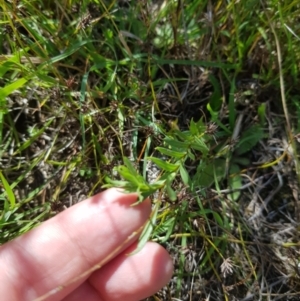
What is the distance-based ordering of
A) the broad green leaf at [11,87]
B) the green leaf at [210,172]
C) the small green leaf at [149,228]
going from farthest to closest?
the green leaf at [210,172]
the broad green leaf at [11,87]
the small green leaf at [149,228]

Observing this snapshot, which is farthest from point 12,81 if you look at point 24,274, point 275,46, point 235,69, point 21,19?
point 275,46

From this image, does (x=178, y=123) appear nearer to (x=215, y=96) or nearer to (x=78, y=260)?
(x=215, y=96)

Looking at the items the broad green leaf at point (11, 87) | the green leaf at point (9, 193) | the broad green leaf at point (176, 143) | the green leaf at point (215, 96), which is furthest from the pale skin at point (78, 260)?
the green leaf at point (215, 96)

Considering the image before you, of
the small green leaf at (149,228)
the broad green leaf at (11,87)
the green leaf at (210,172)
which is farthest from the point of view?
the green leaf at (210,172)

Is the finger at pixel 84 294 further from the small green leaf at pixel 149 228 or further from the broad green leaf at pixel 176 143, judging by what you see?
the broad green leaf at pixel 176 143

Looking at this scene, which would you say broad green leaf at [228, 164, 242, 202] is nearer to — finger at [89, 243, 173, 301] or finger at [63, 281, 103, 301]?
finger at [89, 243, 173, 301]

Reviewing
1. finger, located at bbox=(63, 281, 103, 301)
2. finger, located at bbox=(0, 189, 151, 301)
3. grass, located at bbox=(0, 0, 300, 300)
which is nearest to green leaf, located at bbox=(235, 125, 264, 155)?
grass, located at bbox=(0, 0, 300, 300)

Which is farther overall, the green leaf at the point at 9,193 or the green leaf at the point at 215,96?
the green leaf at the point at 215,96

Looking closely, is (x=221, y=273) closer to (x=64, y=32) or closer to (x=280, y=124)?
(x=280, y=124)
